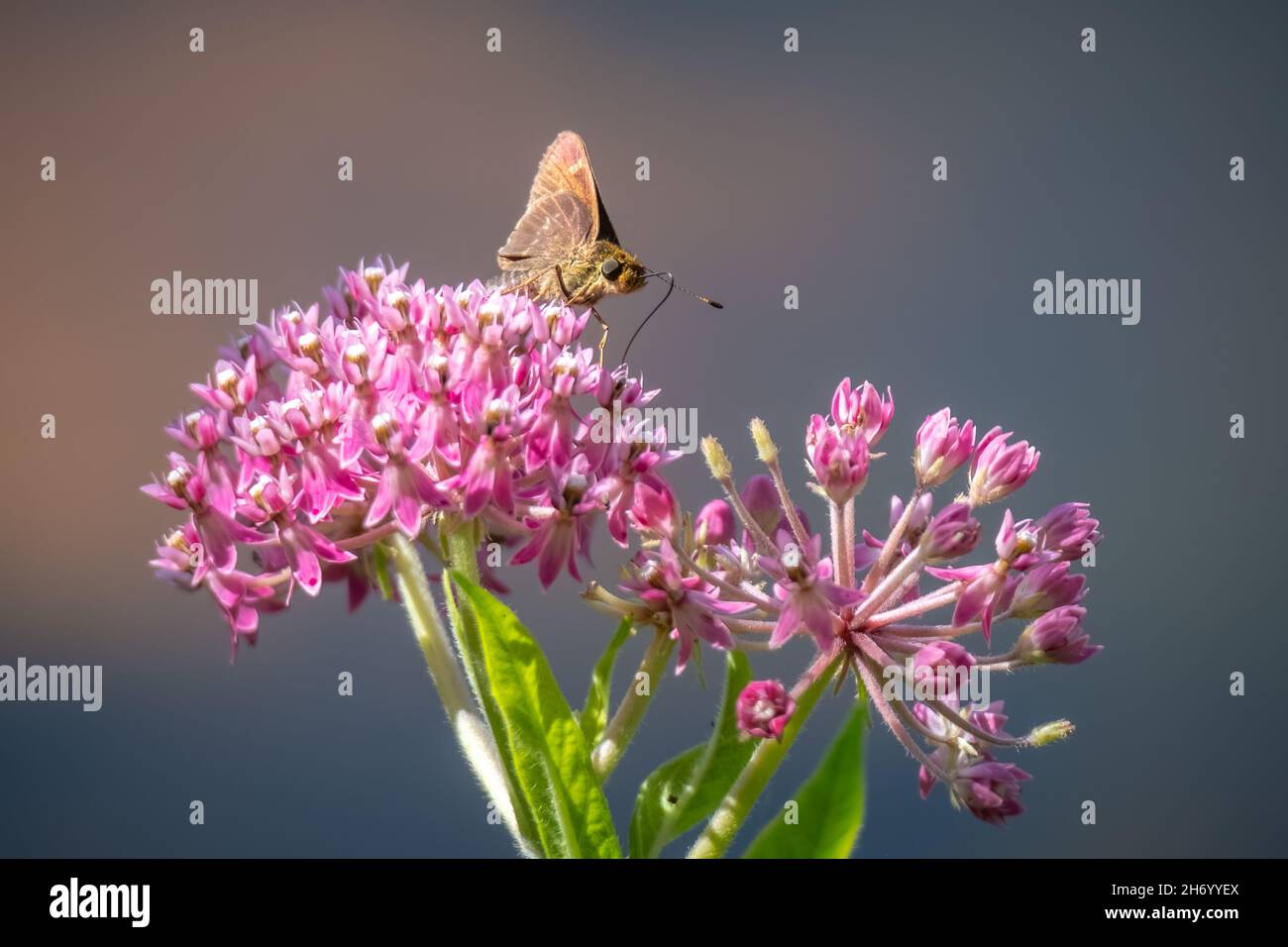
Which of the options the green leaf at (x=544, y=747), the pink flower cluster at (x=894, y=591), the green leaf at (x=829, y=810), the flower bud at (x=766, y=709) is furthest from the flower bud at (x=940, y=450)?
the green leaf at (x=544, y=747)

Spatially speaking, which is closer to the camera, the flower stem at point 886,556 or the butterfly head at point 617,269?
the flower stem at point 886,556

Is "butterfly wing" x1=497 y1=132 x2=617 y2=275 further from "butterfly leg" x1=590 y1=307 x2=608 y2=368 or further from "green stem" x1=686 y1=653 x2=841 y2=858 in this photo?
"green stem" x1=686 y1=653 x2=841 y2=858

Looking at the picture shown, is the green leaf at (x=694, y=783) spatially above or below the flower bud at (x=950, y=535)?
below

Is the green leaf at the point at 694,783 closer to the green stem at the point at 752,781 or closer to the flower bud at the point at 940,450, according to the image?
the green stem at the point at 752,781

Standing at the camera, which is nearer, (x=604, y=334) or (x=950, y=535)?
(x=950, y=535)

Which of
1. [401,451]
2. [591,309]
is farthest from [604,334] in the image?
[401,451]

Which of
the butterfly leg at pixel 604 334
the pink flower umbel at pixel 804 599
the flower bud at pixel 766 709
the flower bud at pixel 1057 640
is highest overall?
the butterfly leg at pixel 604 334

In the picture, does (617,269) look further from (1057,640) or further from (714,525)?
(1057,640)
